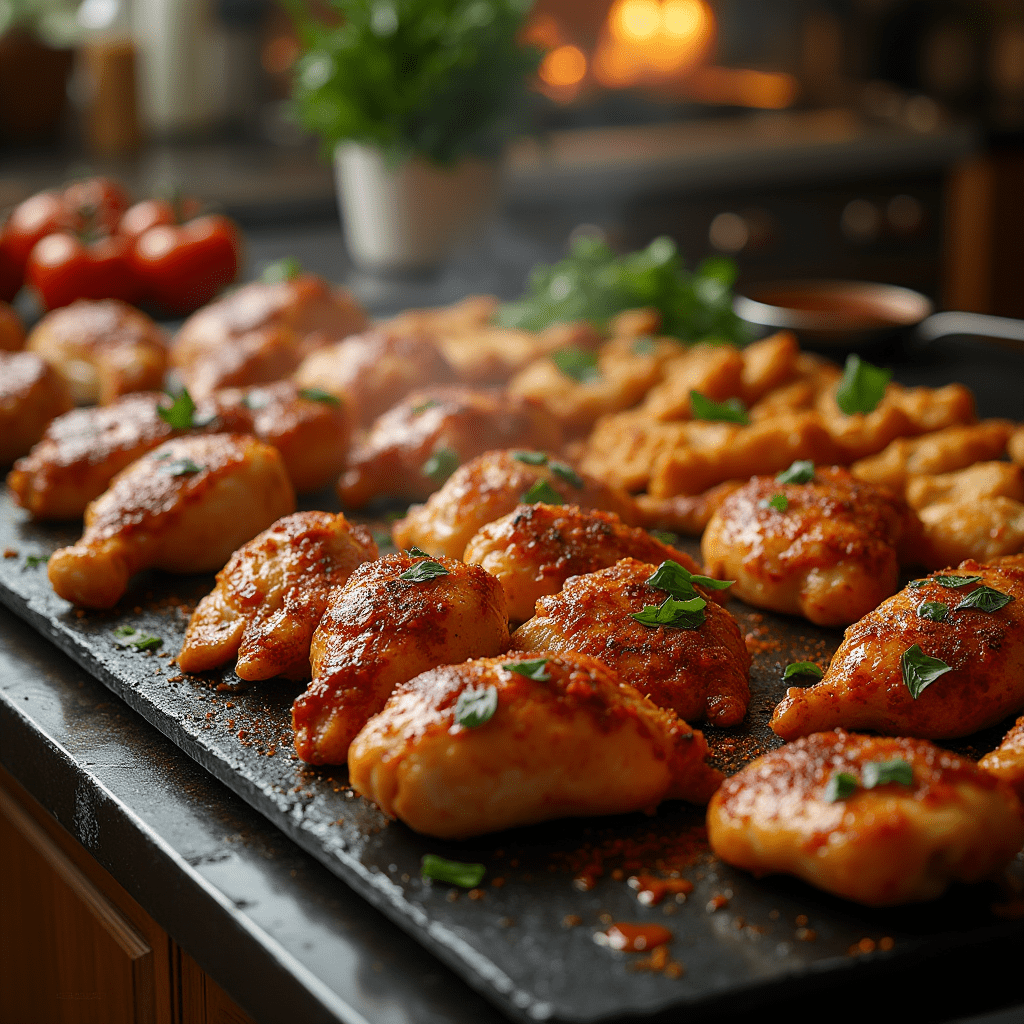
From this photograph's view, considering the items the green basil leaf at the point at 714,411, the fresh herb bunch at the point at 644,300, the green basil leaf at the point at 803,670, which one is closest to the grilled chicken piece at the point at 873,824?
the green basil leaf at the point at 803,670

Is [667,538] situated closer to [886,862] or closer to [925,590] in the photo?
[925,590]

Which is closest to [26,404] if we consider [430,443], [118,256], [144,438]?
[144,438]

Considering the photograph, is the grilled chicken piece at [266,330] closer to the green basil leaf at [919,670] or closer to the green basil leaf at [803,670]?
the green basil leaf at [803,670]

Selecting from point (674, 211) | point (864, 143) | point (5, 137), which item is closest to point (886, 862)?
point (674, 211)

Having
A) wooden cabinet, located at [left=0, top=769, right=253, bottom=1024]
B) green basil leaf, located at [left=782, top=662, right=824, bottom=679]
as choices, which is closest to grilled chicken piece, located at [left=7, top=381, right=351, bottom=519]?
wooden cabinet, located at [left=0, top=769, right=253, bottom=1024]

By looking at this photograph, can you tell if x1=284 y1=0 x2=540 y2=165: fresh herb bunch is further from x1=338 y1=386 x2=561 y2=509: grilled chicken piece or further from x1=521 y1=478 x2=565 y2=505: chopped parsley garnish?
x1=521 y1=478 x2=565 y2=505: chopped parsley garnish

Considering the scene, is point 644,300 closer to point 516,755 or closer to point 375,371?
point 375,371
